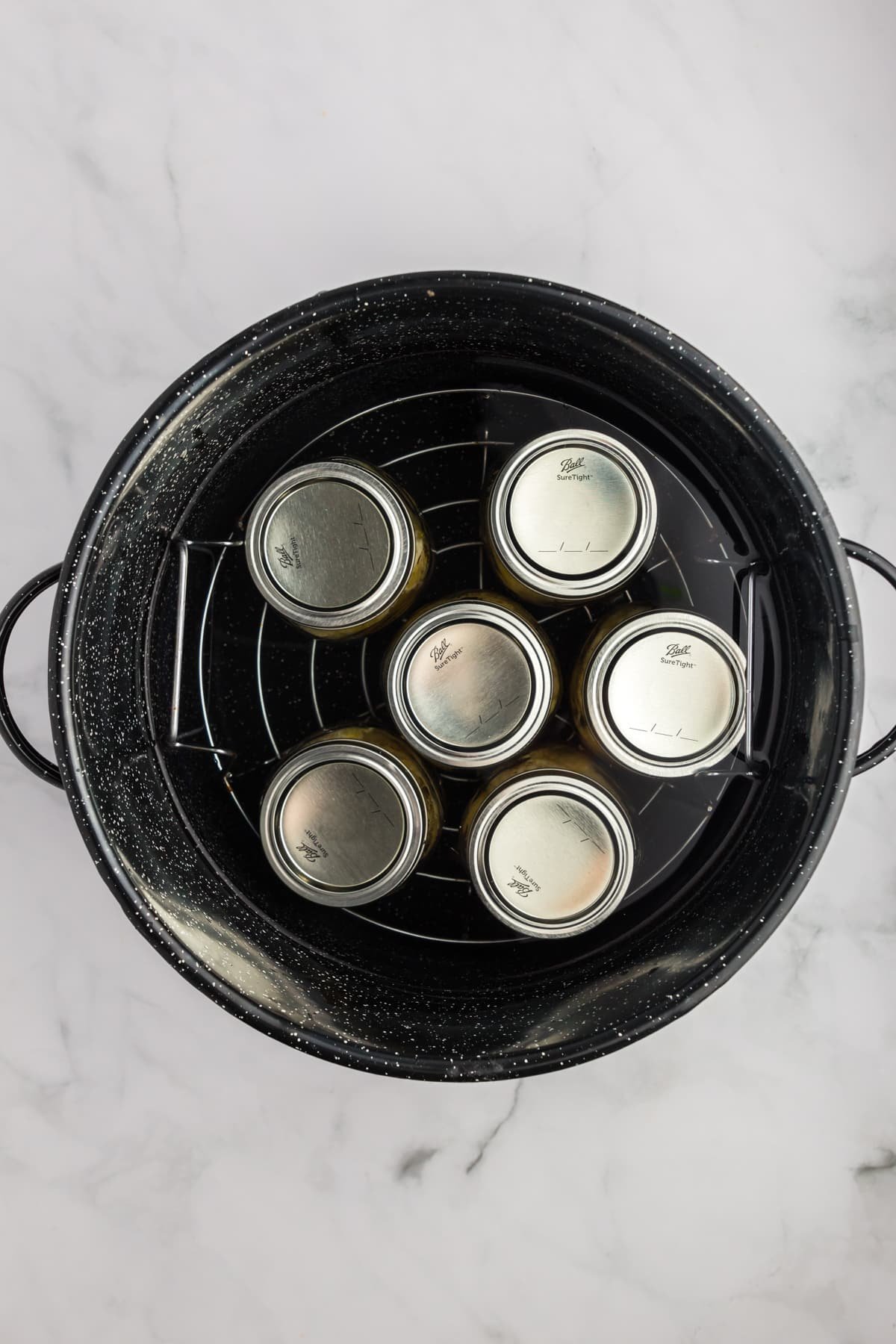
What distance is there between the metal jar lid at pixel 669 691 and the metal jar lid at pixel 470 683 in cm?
3

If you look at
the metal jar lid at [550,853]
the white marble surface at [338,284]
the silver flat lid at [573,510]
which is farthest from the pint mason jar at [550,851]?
the white marble surface at [338,284]

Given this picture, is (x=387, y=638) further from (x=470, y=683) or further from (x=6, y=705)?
(x=6, y=705)

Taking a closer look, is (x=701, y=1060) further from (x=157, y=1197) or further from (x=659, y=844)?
(x=157, y=1197)

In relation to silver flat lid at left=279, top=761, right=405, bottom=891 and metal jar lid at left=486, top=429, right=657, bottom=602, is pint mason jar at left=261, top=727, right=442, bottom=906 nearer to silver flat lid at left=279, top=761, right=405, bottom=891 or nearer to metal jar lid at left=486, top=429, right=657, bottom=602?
silver flat lid at left=279, top=761, right=405, bottom=891

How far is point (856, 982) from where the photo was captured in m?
0.58

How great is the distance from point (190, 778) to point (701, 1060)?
38 cm

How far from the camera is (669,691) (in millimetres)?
414

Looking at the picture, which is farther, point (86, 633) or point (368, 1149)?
point (368, 1149)

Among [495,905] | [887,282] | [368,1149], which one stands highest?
[887,282]

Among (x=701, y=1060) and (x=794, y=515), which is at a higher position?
(x=794, y=515)

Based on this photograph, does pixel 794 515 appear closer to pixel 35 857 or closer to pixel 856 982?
pixel 856 982

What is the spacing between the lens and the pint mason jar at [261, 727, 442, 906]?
418mm

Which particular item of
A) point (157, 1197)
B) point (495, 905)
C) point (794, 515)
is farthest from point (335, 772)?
point (157, 1197)

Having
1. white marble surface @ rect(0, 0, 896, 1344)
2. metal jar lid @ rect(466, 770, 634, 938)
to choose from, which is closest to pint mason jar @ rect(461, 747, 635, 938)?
metal jar lid @ rect(466, 770, 634, 938)
